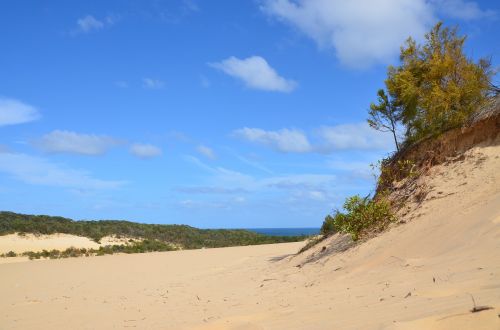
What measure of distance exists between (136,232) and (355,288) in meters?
37.4

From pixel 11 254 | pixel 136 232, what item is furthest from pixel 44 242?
pixel 136 232

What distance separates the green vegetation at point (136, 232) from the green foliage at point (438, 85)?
2370 cm

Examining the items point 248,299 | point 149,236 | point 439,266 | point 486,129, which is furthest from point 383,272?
point 149,236

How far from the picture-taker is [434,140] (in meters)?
13.5

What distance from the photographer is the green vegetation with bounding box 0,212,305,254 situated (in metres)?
37.3

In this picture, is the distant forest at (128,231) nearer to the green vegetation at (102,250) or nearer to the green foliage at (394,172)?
the green vegetation at (102,250)

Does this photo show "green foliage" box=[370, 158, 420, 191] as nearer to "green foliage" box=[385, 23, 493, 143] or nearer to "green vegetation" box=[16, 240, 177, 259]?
"green foliage" box=[385, 23, 493, 143]

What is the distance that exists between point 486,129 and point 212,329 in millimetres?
9598

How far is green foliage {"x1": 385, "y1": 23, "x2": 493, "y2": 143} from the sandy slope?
5.88 feet

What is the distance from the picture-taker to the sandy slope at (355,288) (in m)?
5.24

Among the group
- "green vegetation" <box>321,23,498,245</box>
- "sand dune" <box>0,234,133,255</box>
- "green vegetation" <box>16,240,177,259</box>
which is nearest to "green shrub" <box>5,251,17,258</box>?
"green vegetation" <box>16,240,177,259</box>

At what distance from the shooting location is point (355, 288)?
7.49 meters

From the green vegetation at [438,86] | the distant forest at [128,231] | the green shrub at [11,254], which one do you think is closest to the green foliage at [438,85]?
the green vegetation at [438,86]

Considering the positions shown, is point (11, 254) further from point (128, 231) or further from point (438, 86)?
point (438, 86)
